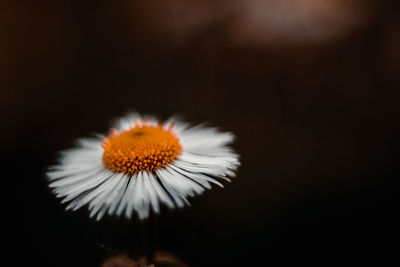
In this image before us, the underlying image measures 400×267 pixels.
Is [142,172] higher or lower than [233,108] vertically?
lower

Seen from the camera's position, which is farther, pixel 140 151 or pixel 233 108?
pixel 233 108

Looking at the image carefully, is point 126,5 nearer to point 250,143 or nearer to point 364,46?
point 250,143

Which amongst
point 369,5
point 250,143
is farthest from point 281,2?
point 250,143

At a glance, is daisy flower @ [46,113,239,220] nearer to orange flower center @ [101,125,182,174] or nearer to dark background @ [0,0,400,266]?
orange flower center @ [101,125,182,174]

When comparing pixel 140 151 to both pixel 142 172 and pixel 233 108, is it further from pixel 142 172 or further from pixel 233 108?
pixel 233 108

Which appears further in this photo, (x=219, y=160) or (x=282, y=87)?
(x=282, y=87)

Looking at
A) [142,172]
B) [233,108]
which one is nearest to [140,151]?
[142,172]

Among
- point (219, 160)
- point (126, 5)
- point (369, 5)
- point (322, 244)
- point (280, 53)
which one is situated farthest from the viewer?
point (126, 5)
